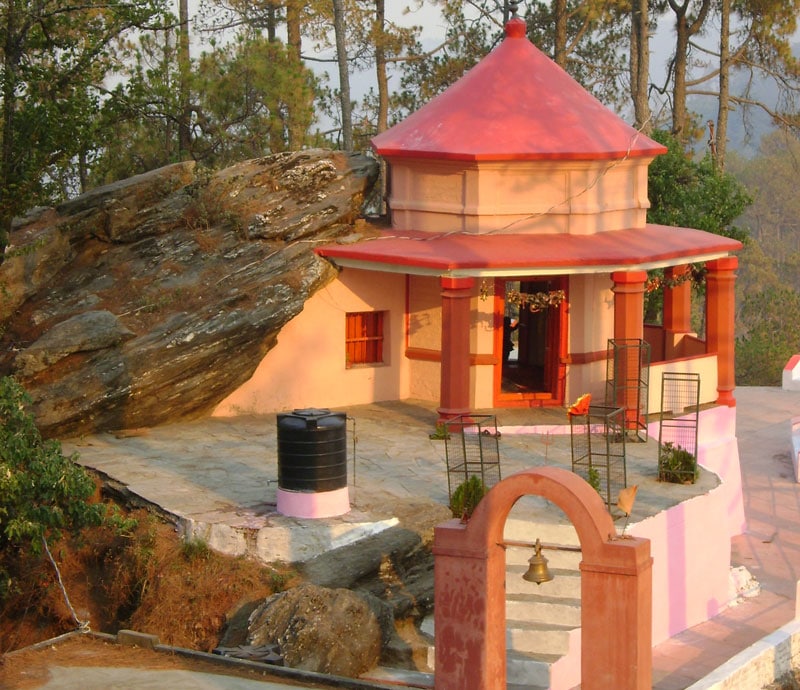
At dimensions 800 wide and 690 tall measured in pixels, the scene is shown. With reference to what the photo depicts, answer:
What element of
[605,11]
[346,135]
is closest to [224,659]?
[346,135]

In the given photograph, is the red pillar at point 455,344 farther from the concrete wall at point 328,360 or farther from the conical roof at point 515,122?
the concrete wall at point 328,360

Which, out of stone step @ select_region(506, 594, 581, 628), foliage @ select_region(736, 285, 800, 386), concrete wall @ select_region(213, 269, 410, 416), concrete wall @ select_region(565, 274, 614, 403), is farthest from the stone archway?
foliage @ select_region(736, 285, 800, 386)

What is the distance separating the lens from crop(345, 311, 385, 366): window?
66.0 ft

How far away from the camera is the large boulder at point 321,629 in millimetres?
12375

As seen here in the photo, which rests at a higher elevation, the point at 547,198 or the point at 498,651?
the point at 547,198

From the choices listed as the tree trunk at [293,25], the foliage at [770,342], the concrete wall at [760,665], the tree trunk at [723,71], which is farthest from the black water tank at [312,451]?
the foliage at [770,342]

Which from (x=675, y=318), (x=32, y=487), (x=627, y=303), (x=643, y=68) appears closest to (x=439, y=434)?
(x=627, y=303)

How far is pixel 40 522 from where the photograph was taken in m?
13.0

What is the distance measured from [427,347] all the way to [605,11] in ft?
46.5

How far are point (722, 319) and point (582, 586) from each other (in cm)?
1057

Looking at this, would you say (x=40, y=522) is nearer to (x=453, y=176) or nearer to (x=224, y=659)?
(x=224, y=659)

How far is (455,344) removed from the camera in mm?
17984

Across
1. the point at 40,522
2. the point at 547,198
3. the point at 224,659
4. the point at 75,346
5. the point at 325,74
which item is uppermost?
the point at 325,74

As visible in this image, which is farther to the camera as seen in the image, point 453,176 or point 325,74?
point 325,74
